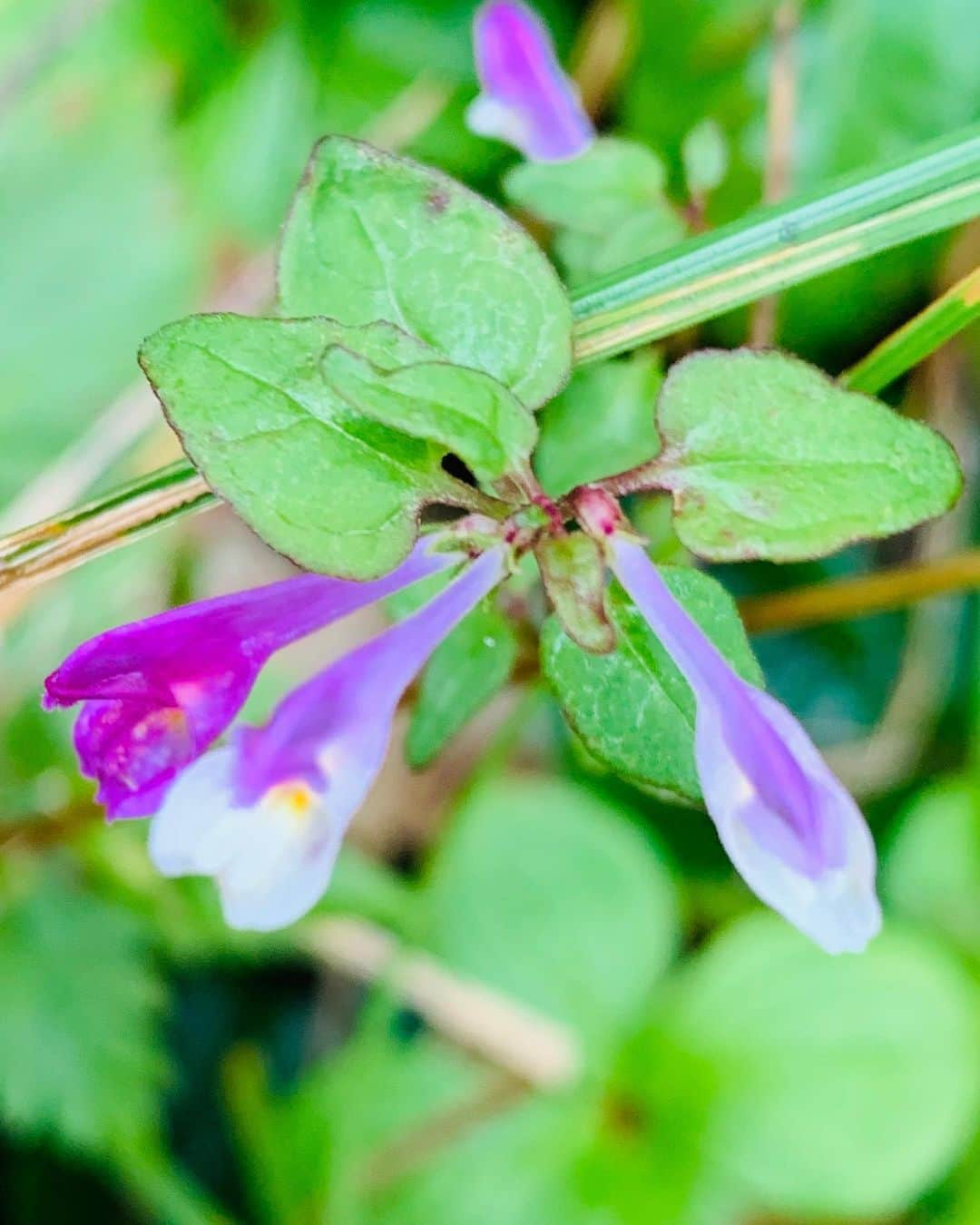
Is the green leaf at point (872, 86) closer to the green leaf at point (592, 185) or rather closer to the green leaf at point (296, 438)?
the green leaf at point (592, 185)

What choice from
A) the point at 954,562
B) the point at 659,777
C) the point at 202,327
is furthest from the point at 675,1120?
the point at 202,327

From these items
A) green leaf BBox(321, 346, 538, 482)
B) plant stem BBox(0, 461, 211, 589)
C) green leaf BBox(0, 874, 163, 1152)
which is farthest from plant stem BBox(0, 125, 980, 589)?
green leaf BBox(0, 874, 163, 1152)

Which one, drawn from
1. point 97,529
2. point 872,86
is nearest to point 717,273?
point 97,529

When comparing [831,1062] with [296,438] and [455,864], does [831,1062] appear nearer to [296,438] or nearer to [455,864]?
[455,864]

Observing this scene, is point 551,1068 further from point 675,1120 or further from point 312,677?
point 312,677

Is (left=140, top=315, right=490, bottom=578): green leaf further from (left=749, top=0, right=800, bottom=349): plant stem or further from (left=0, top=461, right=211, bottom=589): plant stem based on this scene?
(left=749, top=0, right=800, bottom=349): plant stem

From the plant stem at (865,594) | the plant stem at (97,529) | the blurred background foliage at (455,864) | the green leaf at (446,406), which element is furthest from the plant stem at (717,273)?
the blurred background foliage at (455,864)
